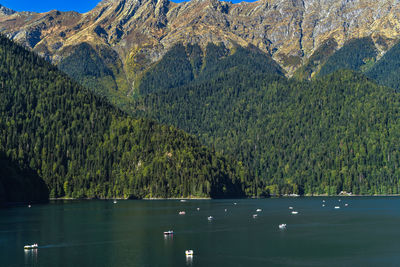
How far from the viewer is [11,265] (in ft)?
387

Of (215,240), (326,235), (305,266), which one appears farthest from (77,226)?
(305,266)

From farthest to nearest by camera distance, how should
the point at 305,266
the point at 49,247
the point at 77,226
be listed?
the point at 77,226
the point at 49,247
the point at 305,266

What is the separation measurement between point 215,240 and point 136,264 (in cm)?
4023

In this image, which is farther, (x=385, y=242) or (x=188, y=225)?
(x=188, y=225)

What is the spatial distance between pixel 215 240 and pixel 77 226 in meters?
58.4

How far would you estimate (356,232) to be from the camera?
17750cm

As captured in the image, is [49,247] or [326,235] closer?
[49,247]

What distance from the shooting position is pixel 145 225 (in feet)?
636

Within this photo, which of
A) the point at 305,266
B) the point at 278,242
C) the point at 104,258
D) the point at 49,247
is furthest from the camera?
the point at 278,242

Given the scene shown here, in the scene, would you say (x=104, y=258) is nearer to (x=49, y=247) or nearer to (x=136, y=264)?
(x=136, y=264)

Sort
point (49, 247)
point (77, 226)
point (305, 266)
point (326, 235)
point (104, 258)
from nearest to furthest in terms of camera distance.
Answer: point (305, 266)
point (104, 258)
point (49, 247)
point (326, 235)
point (77, 226)

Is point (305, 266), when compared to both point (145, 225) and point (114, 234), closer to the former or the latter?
point (114, 234)

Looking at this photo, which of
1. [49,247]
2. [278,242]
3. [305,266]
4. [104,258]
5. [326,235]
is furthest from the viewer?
[326,235]

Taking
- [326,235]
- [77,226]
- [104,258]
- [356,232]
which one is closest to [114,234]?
[77,226]
